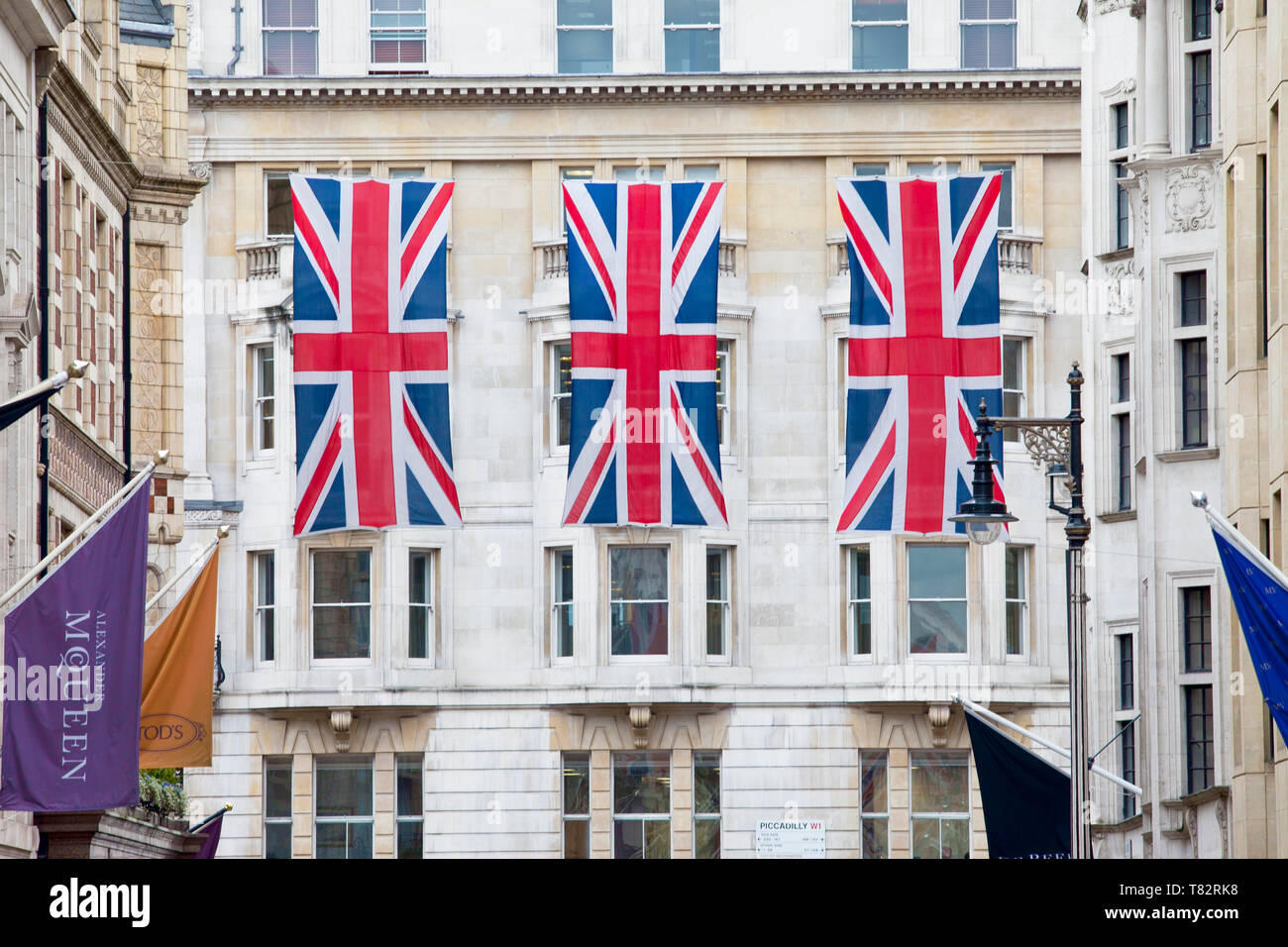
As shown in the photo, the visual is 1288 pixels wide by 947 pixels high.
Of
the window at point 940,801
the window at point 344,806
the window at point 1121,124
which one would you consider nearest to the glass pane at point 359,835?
the window at point 344,806

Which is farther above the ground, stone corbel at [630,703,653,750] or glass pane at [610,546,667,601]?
glass pane at [610,546,667,601]

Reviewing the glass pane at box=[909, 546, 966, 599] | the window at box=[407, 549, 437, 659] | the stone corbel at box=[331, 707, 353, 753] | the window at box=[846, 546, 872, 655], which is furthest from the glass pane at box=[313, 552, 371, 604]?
the glass pane at box=[909, 546, 966, 599]

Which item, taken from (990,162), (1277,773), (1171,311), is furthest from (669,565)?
(1277,773)

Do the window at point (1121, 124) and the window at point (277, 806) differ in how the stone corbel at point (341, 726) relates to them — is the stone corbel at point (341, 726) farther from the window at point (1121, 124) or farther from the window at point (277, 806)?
the window at point (1121, 124)

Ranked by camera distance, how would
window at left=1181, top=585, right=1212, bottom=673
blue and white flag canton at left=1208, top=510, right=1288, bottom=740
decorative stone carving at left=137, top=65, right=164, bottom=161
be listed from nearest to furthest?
blue and white flag canton at left=1208, top=510, right=1288, bottom=740 < window at left=1181, top=585, right=1212, bottom=673 < decorative stone carving at left=137, top=65, right=164, bottom=161

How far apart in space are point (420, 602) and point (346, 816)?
4488mm

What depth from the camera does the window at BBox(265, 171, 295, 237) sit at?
5262 cm

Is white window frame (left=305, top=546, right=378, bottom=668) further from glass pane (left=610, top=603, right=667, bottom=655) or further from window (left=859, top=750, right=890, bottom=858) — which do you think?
window (left=859, top=750, right=890, bottom=858)

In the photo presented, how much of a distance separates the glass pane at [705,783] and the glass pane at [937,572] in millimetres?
5168

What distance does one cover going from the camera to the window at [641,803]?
50.6 meters

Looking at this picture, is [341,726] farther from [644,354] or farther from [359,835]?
[644,354]

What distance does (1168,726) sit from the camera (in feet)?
103

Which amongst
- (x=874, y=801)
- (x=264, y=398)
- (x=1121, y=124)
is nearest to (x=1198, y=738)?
(x=1121, y=124)

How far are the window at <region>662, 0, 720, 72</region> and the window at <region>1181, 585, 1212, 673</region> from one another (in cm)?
2359
